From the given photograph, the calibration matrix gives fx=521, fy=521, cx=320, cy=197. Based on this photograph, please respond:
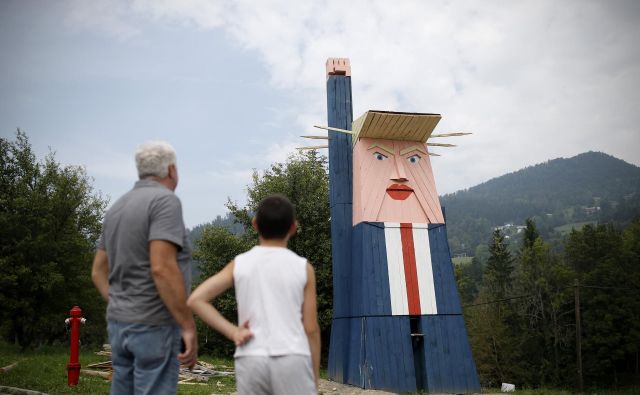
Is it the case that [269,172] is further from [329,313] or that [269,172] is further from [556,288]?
[556,288]

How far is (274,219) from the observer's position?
90.8 inches

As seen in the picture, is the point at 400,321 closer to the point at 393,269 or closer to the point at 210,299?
the point at 393,269

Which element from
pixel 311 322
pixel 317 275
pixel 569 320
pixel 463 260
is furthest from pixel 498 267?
pixel 463 260

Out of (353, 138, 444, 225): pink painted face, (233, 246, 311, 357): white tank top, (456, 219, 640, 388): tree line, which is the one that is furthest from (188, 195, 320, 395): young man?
(456, 219, 640, 388): tree line

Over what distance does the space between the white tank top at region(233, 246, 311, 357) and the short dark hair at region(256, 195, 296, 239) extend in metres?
0.08

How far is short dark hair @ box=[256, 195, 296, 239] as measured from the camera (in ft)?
7.56

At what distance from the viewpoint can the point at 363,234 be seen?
970 cm

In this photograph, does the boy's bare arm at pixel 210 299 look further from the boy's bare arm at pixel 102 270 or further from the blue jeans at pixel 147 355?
the boy's bare arm at pixel 102 270

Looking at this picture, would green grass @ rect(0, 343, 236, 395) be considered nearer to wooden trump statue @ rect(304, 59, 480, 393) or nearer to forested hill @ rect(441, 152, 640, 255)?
wooden trump statue @ rect(304, 59, 480, 393)

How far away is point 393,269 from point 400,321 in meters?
0.93

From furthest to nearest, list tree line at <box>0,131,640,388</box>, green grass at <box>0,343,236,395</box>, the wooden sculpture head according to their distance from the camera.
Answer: tree line at <box>0,131,640,388</box> < the wooden sculpture head < green grass at <box>0,343,236,395</box>

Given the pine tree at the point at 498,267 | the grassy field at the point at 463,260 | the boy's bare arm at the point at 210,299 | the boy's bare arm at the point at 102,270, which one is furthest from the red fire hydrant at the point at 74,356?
the grassy field at the point at 463,260

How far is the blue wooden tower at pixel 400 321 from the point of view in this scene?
9039 millimetres

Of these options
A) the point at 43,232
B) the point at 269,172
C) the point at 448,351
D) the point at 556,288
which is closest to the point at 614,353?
the point at 556,288
